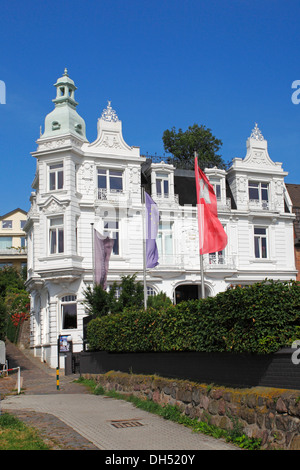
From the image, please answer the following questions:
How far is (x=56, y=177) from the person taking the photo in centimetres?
3372

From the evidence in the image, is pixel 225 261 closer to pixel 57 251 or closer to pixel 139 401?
pixel 57 251

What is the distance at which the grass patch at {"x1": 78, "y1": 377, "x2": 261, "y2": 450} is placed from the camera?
33.1ft

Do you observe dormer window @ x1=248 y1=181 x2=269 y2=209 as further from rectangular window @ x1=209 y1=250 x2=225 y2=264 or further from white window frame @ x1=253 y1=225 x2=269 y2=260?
rectangular window @ x1=209 y1=250 x2=225 y2=264

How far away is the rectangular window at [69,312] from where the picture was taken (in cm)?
3296

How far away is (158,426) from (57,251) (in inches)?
852

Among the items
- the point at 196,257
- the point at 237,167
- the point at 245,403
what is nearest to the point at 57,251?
the point at 196,257

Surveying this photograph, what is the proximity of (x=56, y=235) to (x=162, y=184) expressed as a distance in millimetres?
7940

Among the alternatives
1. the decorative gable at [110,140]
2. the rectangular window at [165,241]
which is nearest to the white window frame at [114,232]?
the rectangular window at [165,241]

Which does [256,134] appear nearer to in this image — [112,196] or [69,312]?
[112,196]

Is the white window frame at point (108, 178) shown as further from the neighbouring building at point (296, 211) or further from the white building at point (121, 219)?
the neighbouring building at point (296, 211)

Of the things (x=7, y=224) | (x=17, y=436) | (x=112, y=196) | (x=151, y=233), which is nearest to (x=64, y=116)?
(x=112, y=196)

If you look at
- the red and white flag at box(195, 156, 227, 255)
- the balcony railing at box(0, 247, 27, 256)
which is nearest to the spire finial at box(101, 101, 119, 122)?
the red and white flag at box(195, 156, 227, 255)

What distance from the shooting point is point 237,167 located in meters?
37.6

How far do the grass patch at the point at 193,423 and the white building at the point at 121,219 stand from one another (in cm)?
1497
